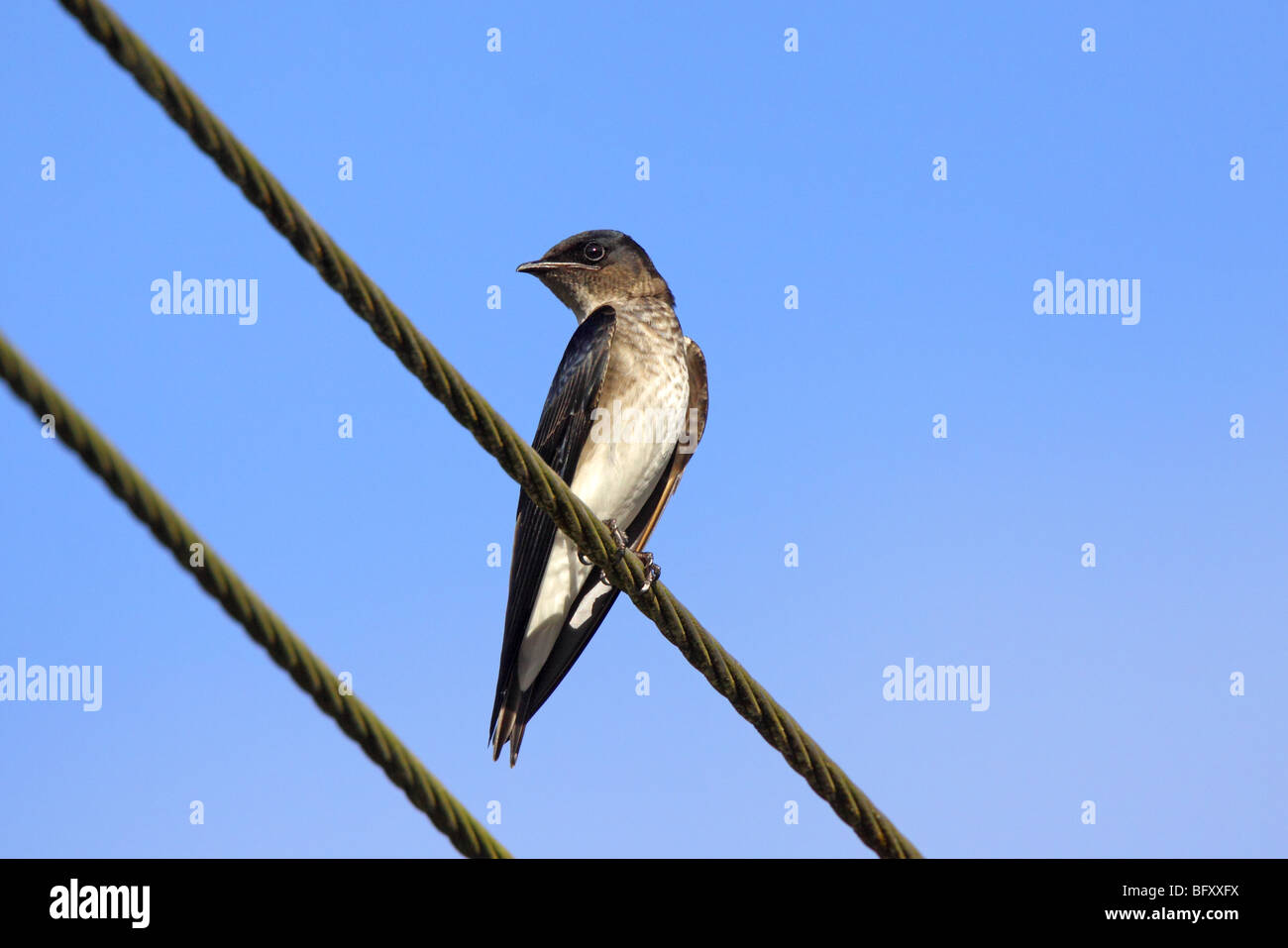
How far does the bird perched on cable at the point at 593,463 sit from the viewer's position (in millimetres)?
7164

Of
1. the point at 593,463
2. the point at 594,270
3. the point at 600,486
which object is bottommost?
the point at 600,486

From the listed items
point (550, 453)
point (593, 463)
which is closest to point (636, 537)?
point (593, 463)

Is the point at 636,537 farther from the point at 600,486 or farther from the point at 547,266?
the point at 547,266

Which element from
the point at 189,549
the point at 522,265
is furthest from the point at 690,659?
the point at 522,265

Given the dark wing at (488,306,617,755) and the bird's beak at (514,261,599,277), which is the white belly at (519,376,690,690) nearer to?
the dark wing at (488,306,617,755)

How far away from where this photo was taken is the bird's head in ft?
31.0

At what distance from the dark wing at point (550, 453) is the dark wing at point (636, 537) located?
211mm

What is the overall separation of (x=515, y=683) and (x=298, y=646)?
4502mm

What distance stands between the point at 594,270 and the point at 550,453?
2.34 m

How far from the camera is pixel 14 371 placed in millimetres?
2143

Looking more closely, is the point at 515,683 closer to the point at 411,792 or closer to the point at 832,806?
the point at 832,806

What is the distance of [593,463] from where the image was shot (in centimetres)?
759

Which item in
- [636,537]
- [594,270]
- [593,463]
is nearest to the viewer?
[593,463]

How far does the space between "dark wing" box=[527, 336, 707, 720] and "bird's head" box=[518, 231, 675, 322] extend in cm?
132
